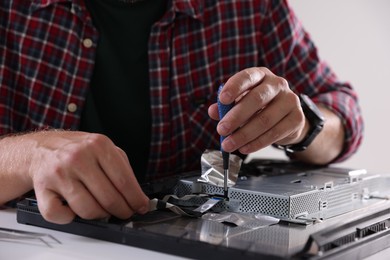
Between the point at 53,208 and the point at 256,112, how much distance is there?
410mm

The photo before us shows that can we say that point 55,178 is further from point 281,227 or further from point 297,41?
point 297,41

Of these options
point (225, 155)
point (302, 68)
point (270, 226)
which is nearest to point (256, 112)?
point (225, 155)

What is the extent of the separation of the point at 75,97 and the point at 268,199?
70cm

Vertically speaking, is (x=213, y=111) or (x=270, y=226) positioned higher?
A: (x=213, y=111)

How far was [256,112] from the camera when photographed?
111cm

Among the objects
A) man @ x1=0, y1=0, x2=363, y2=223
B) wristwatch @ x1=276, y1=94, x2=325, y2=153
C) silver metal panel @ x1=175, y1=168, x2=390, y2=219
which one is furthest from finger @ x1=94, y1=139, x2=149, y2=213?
wristwatch @ x1=276, y1=94, x2=325, y2=153

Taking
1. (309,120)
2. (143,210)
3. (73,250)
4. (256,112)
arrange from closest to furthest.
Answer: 1. (73,250)
2. (143,210)
3. (256,112)
4. (309,120)

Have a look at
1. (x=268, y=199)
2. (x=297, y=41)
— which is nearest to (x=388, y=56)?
(x=297, y=41)

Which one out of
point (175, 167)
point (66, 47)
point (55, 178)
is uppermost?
point (66, 47)

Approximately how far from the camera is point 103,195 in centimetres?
95

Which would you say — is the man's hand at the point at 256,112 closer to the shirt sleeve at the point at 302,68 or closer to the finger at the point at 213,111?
the finger at the point at 213,111

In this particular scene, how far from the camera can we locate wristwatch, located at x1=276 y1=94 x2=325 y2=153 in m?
1.39

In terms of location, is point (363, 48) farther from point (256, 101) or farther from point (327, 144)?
point (256, 101)

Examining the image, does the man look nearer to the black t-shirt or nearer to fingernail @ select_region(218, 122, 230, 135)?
the black t-shirt
